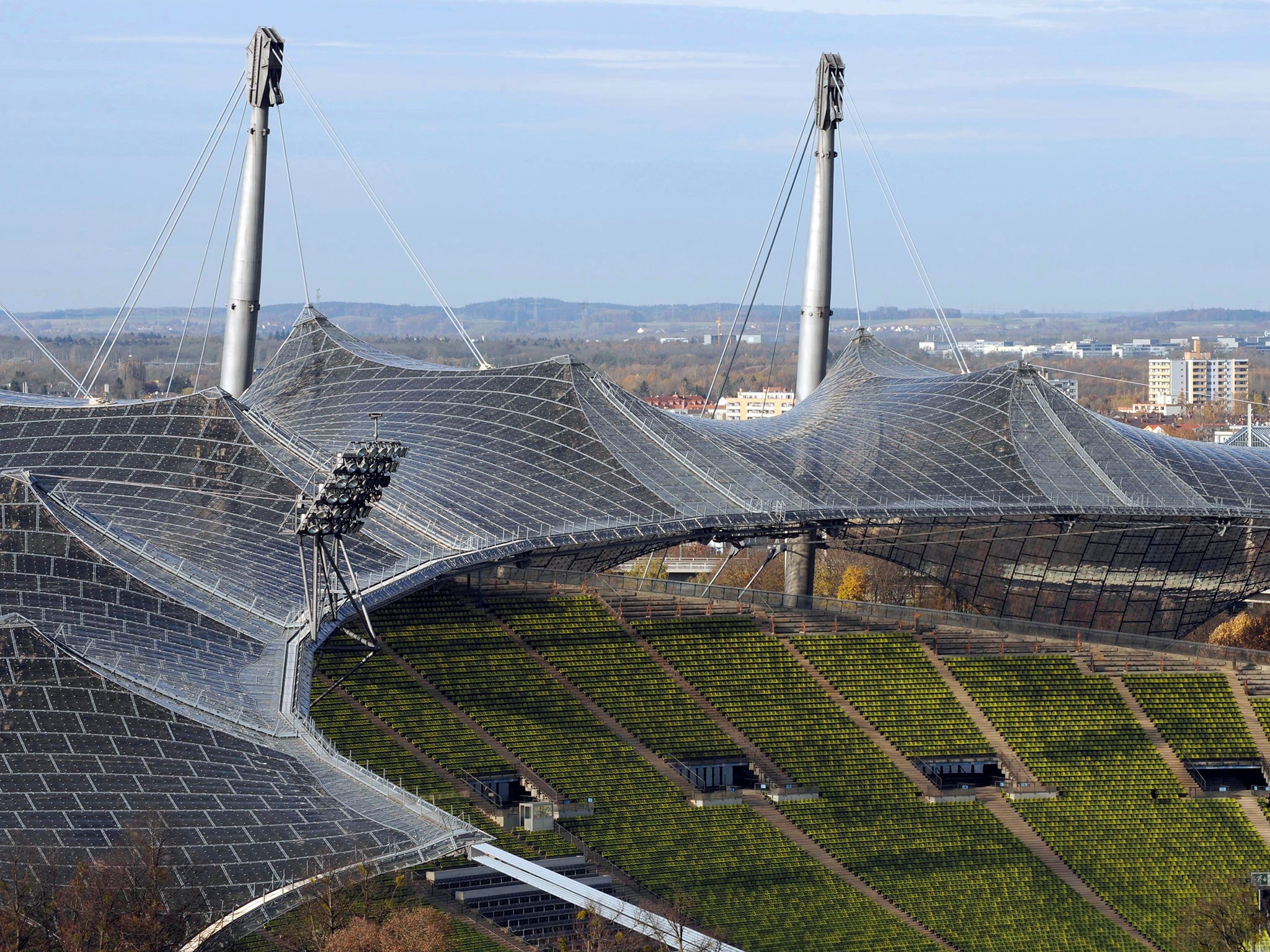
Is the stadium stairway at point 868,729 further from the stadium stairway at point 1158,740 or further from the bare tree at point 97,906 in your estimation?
the bare tree at point 97,906

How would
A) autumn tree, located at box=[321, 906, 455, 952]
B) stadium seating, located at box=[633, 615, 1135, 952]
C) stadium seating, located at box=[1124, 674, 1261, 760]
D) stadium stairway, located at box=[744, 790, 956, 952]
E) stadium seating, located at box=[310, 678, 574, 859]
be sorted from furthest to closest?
stadium seating, located at box=[1124, 674, 1261, 760] → stadium seating, located at box=[633, 615, 1135, 952] → stadium stairway, located at box=[744, 790, 956, 952] → stadium seating, located at box=[310, 678, 574, 859] → autumn tree, located at box=[321, 906, 455, 952]

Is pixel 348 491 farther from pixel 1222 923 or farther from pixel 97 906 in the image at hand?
pixel 1222 923

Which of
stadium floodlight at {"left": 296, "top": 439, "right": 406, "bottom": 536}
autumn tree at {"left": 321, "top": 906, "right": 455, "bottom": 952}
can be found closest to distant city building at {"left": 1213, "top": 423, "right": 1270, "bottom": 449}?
stadium floodlight at {"left": 296, "top": 439, "right": 406, "bottom": 536}

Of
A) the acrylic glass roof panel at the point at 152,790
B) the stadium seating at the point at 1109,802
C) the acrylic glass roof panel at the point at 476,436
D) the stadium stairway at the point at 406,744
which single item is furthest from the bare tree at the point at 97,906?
the stadium seating at the point at 1109,802

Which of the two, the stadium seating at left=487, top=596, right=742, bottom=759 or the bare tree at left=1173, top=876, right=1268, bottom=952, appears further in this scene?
the stadium seating at left=487, top=596, right=742, bottom=759

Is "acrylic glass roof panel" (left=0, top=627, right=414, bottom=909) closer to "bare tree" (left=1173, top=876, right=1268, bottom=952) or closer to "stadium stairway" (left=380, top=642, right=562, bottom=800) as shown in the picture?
"stadium stairway" (left=380, top=642, right=562, bottom=800)

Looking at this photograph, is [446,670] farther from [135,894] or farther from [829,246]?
[829,246]

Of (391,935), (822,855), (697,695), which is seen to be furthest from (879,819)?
(391,935)
